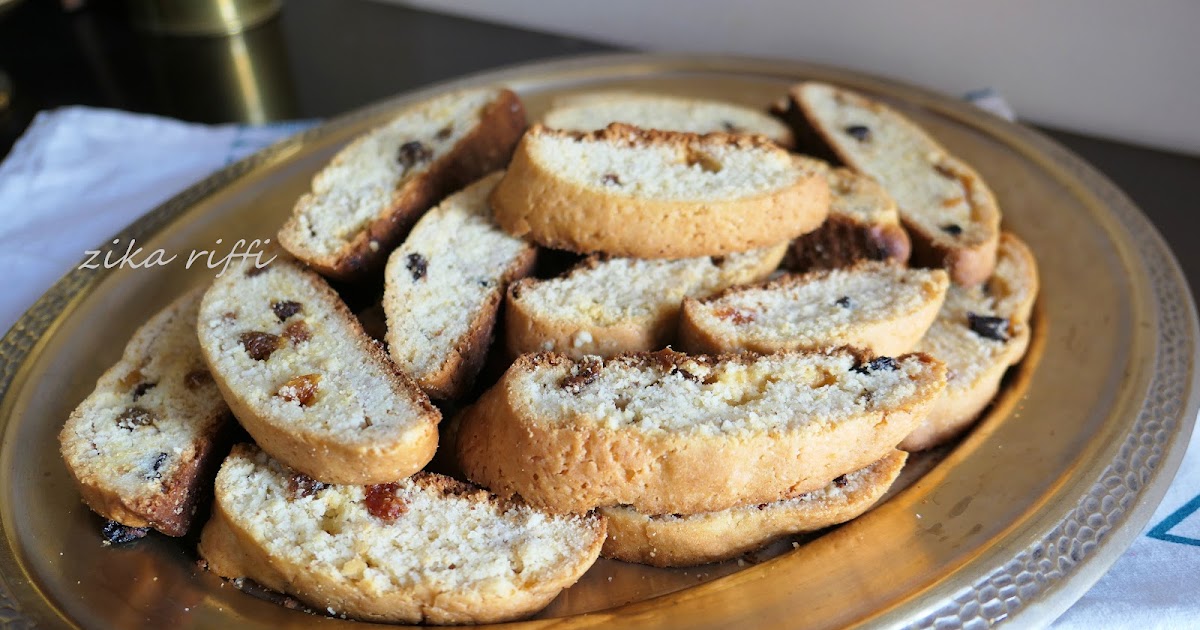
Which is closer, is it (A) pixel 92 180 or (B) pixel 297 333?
(B) pixel 297 333

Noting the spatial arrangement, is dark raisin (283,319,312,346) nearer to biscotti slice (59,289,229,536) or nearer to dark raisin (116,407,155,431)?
biscotti slice (59,289,229,536)

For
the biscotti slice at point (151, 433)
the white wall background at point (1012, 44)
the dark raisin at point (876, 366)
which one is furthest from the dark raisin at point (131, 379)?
the white wall background at point (1012, 44)

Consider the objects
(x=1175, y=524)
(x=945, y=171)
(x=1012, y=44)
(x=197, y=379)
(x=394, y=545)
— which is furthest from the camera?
(x=1012, y=44)

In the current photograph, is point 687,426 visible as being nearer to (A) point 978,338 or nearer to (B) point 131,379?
(A) point 978,338

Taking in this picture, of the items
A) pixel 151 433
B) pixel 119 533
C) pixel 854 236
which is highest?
pixel 854 236

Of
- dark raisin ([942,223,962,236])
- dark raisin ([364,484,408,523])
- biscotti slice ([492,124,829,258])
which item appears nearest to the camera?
dark raisin ([364,484,408,523])

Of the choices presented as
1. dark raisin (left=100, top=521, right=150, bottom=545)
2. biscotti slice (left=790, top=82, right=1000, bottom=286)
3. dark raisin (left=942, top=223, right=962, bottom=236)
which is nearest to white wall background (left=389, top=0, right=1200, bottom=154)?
biscotti slice (left=790, top=82, right=1000, bottom=286)

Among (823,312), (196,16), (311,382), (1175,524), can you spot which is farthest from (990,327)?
(196,16)

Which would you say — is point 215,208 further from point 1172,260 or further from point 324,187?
point 1172,260
